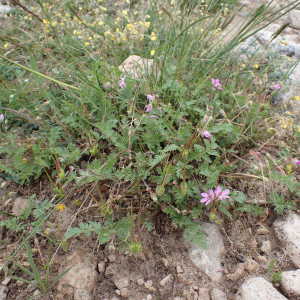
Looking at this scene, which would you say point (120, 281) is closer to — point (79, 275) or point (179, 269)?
point (79, 275)

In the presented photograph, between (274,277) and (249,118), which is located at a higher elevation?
(249,118)

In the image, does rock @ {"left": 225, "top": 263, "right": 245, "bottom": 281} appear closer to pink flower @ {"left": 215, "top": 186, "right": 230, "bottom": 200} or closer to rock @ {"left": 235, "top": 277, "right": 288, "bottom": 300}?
rock @ {"left": 235, "top": 277, "right": 288, "bottom": 300}

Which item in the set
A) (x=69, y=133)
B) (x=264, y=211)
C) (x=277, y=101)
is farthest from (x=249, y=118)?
(x=69, y=133)

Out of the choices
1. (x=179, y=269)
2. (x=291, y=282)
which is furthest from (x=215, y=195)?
(x=291, y=282)

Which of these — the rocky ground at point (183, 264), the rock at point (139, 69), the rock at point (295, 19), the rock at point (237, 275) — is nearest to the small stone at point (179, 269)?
the rocky ground at point (183, 264)

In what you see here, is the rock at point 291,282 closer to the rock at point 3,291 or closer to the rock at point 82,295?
the rock at point 82,295

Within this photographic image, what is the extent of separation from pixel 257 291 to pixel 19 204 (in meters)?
1.61

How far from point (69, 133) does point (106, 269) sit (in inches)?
39.5

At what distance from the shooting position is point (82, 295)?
1.46m

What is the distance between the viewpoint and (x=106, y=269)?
156 cm

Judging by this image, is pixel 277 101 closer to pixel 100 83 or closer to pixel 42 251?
pixel 100 83

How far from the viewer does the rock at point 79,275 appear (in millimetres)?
1486

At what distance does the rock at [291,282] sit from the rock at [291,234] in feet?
0.30

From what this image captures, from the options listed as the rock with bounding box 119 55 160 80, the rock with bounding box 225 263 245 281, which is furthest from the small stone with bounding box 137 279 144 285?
the rock with bounding box 119 55 160 80
